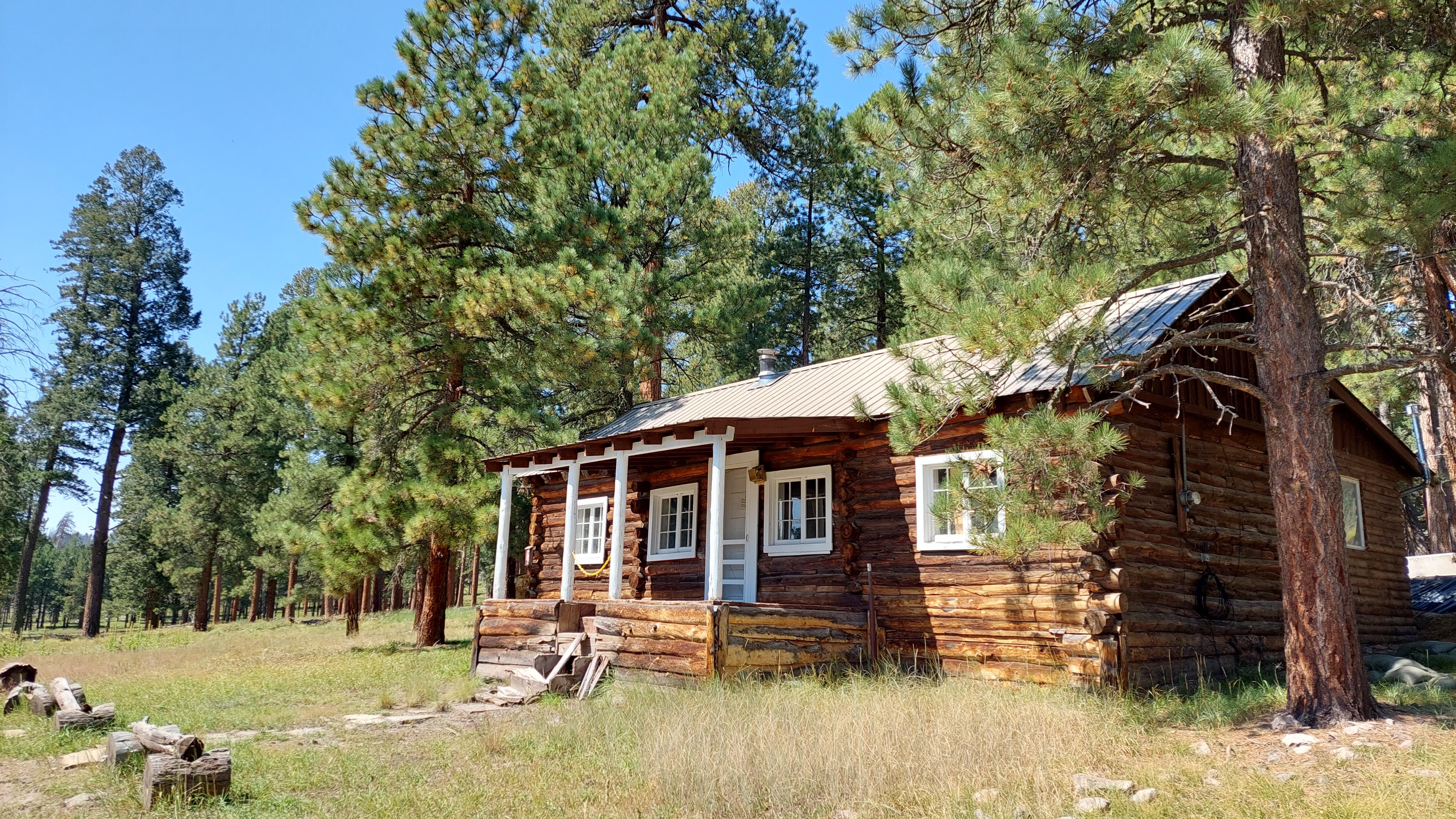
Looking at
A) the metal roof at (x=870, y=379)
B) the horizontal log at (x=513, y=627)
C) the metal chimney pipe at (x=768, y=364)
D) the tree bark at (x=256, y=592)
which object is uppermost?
the metal chimney pipe at (x=768, y=364)

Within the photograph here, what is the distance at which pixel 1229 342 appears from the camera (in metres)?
8.19

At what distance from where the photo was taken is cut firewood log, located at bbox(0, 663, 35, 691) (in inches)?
442

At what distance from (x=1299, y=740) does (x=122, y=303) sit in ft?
133

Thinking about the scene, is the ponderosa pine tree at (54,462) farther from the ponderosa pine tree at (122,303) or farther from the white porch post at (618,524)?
the white porch post at (618,524)

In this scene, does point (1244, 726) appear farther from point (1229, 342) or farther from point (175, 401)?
point (175, 401)

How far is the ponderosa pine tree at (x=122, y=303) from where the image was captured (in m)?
33.8

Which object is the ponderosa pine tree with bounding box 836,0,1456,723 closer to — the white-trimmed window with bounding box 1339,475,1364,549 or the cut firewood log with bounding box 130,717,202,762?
the white-trimmed window with bounding box 1339,475,1364,549

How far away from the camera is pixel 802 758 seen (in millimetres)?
6766

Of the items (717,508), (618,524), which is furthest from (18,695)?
(717,508)

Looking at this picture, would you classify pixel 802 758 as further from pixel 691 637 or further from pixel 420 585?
pixel 420 585

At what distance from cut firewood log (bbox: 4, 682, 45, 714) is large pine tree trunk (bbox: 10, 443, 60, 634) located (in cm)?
2656

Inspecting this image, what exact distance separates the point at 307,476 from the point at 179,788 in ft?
53.3

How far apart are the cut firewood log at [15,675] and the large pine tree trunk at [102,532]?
2550 cm

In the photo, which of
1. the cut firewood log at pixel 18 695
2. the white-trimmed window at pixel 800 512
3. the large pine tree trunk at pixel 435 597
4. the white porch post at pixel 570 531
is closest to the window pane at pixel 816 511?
the white-trimmed window at pixel 800 512
